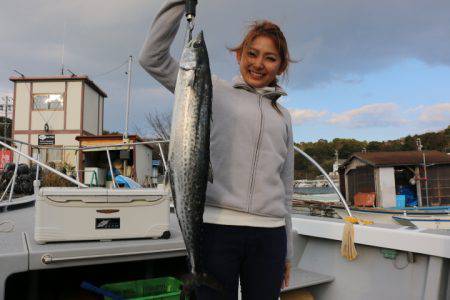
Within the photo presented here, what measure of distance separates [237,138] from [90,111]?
23577mm

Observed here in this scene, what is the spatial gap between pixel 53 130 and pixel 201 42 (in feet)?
75.7

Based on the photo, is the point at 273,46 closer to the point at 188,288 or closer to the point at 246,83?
the point at 246,83

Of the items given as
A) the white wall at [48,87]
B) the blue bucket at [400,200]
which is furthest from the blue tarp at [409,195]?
the white wall at [48,87]

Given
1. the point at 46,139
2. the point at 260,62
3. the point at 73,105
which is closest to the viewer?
the point at 260,62

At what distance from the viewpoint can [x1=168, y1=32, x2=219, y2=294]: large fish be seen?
1571mm

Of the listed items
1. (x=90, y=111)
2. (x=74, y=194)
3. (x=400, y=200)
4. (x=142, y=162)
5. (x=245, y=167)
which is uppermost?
(x=90, y=111)

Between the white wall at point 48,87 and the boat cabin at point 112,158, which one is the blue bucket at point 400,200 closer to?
the boat cabin at point 112,158

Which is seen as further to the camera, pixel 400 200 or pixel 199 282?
pixel 400 200

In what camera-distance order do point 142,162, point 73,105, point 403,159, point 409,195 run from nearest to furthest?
point 142,162 → point 73,105 → point 403,159 → point 409,195

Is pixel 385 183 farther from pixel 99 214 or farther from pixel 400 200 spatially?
pixel 99 214

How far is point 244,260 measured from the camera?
1.68m

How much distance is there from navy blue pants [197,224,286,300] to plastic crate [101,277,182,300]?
1.21 metres

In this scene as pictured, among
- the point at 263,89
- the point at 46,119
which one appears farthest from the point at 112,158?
the point at 46,119

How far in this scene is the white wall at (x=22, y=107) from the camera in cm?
2203
